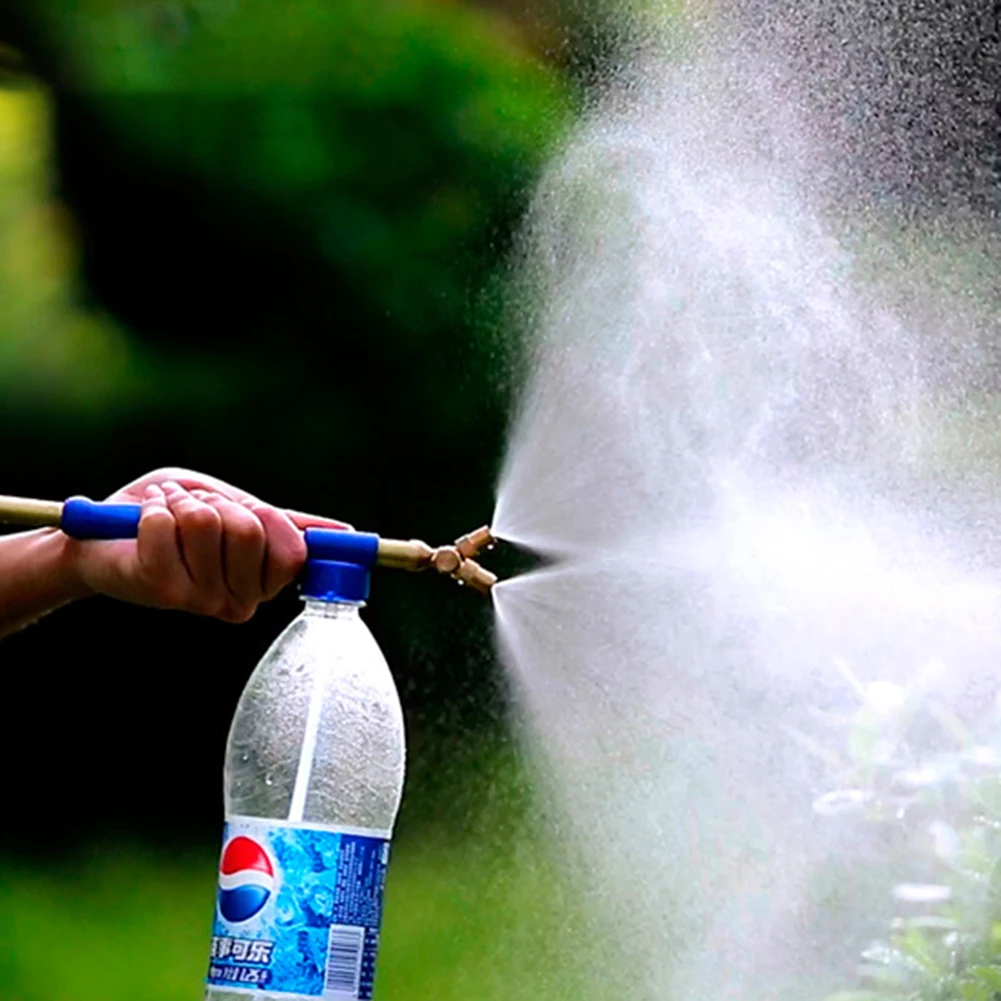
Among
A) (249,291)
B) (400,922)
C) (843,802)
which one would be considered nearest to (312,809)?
(843,802)

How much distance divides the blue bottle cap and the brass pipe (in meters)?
0.16

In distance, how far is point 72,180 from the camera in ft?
9.75

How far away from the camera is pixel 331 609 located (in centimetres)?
125

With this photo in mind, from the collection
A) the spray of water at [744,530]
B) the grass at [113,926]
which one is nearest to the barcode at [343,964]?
the spray of water at [744,530]

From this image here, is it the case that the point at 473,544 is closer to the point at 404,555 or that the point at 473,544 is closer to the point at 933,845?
the point at 404,555

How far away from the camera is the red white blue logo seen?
3.65 ft

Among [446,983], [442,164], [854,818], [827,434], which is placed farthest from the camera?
[442,164]

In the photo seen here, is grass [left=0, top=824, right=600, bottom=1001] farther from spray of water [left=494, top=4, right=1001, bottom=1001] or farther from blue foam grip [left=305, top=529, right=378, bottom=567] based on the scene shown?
blue foam grip [left=305, top=529, right=378, bottom=567]

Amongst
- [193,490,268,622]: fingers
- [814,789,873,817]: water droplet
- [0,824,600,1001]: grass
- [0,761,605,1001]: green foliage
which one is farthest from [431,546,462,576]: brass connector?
[0,824,600,1001]: grass

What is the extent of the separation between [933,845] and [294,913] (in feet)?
1.94

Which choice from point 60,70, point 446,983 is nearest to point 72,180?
point 60,70

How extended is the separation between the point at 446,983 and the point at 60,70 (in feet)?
4.81

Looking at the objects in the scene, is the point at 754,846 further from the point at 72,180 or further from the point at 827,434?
the point at 72,180

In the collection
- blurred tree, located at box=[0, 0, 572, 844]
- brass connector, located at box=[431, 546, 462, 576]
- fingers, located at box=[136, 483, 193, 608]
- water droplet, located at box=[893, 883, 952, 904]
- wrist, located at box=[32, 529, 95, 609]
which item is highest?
blurred tree, located at box=[0, 0, 572, 844]
